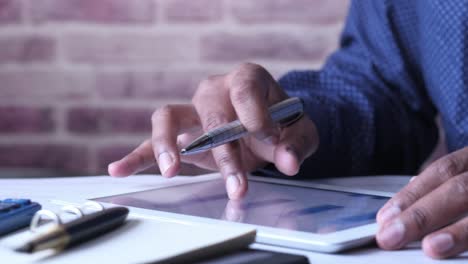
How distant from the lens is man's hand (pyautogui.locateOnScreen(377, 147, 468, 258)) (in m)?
0.53

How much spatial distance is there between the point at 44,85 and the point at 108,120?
15 centimetres

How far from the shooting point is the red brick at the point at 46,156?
1.55 metres

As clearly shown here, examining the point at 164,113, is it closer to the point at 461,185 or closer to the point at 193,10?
the point at 461,185

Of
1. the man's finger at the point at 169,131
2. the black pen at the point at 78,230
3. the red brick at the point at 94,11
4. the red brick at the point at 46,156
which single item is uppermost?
the red brick at the point at 94,11

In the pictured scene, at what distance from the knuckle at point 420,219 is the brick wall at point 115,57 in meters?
0.93

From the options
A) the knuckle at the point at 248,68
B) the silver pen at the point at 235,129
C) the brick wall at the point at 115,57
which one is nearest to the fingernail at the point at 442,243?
the silver pen at the point at 235,129

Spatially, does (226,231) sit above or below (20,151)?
above

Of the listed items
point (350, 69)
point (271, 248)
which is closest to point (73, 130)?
point (350, 69)

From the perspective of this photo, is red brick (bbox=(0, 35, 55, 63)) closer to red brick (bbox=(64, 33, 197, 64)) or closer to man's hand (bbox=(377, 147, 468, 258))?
red brick (bbox=(64, 33, 197, 64))

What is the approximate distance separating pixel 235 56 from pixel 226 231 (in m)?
1.01

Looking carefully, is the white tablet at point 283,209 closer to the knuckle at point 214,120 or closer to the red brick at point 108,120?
the knuckle at point 214,120

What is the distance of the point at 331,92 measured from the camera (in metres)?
1.08

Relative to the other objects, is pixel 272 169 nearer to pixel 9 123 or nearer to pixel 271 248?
pixel 271 248

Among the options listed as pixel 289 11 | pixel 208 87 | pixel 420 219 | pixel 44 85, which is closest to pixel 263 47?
pixel 289 11
